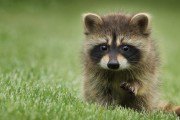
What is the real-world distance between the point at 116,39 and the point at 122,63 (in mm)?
320

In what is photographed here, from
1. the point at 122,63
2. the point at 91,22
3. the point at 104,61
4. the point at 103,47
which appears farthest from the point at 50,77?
the point at 122,63

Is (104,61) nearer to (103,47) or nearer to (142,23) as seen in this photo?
(103,47)

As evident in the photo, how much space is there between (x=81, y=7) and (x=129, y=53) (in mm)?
25563

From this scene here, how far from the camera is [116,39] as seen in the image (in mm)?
6570

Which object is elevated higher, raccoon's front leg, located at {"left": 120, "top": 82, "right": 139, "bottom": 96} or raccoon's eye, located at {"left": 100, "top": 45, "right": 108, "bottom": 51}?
raccoon's eye, located at {"left": 100, "top": 45, "right": 108, "bottom": 51}

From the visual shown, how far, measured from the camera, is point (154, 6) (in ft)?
108

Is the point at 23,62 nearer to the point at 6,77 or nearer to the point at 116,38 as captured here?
the point at 6,77


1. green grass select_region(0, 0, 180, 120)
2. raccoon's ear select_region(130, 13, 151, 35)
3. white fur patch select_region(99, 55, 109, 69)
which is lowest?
green grass select_region(0, 0, 180, 120)

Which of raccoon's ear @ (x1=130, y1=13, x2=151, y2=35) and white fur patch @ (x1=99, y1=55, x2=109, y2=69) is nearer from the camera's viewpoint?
white fur patch @ (x1=99, y1=55, x2=109, y2=69)

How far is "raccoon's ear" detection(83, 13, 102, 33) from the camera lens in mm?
6953

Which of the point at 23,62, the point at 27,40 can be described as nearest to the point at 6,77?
the point at 23,62

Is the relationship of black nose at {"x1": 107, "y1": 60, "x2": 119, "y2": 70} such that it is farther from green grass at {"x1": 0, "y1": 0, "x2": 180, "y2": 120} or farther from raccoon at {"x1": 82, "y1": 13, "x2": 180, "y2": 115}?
green grass at {"x1": 0, "y1": 0, "x2": 180, "y2": 120}

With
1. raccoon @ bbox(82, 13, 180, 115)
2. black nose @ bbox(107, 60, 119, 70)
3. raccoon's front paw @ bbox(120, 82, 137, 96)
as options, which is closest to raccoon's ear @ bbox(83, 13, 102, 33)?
raccoon @ bbox(82, 13, 180, 115)

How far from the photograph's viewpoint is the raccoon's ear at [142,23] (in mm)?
6871
